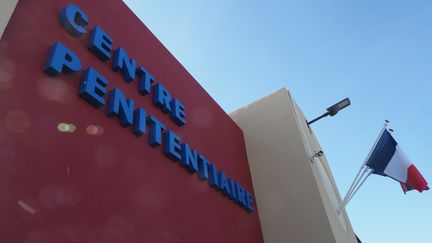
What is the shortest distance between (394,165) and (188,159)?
4.12 metres

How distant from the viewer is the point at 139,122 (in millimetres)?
4090

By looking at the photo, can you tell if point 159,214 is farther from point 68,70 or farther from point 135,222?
point 68,70

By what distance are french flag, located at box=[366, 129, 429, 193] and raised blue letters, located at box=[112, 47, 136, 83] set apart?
483cm

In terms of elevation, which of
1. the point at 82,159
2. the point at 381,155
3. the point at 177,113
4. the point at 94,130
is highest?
the point at 177,113

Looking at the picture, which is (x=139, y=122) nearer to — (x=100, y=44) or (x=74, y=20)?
(x=100, y=44)

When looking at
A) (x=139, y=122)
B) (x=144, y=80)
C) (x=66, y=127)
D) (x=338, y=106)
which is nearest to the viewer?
(x=66, y=127)

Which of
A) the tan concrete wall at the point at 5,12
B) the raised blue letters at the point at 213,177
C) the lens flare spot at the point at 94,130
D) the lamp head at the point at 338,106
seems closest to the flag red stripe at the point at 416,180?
the lamp head at the point at 338,106

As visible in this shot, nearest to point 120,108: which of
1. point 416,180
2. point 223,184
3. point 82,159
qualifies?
point 82,159

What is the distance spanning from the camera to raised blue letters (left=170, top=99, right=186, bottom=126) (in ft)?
16.3

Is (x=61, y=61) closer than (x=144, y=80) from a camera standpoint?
Yes

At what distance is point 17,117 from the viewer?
2.75 m

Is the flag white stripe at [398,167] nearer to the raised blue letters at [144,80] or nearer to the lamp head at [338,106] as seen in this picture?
the lamp head at [338,106]

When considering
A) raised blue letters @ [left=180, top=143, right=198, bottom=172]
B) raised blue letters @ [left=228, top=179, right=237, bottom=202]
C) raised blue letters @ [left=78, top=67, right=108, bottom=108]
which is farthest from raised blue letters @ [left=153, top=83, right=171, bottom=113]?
raised blue letters @ [left=228, top=179, right=237, bottom=202]

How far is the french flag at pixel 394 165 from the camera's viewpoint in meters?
6.42
